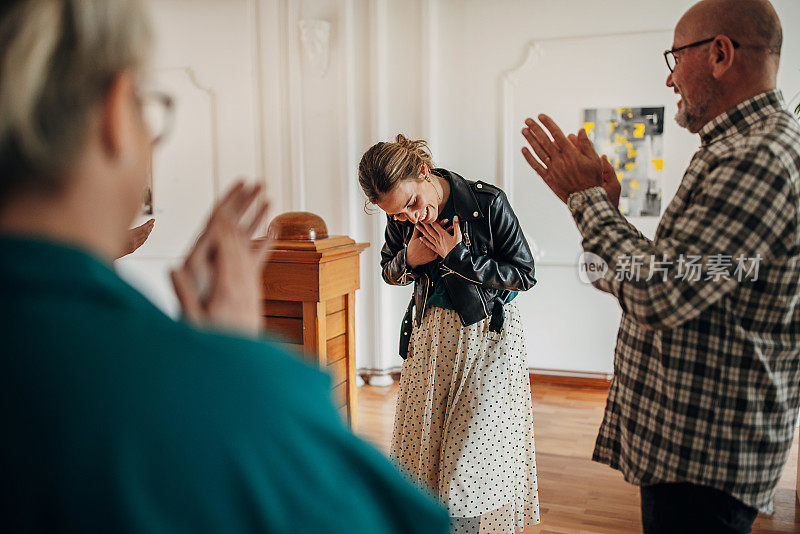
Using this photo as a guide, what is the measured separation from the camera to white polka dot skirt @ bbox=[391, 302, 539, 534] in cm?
251

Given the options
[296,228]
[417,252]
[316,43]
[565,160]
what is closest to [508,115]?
[316,43]

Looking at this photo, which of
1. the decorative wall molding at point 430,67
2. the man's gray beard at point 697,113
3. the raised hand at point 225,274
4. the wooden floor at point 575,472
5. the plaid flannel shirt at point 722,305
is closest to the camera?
the raised hand at point 225,274

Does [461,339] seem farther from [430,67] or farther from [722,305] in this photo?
[430,67]

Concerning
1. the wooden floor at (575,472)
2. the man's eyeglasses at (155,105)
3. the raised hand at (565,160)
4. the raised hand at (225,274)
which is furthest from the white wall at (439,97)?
the man's eyeglasses at (155,105)

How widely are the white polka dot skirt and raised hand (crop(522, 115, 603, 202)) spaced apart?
1028mm

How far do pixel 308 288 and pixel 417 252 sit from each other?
0.50 metres

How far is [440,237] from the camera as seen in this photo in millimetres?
2488

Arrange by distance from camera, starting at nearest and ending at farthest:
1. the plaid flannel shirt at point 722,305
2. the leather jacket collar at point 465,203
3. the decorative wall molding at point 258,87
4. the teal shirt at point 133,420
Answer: the teal shirt at point 133,420, the plaid flannel shirt at point 722,305, the leather jacket collar at point 465,203, the decorative wall molding at point 258,87

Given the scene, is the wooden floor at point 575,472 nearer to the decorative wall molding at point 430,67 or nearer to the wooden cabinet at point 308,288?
the wooden cabinet at point 308,288

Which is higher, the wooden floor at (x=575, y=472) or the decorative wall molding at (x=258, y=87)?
the decorative wall molding at (x=258, y=87)

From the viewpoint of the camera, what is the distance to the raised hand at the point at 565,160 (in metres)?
1.58

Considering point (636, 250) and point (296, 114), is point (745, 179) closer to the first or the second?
point (636, 250)

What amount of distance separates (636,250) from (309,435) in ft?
3.49

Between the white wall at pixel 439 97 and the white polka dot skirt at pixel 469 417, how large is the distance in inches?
105
